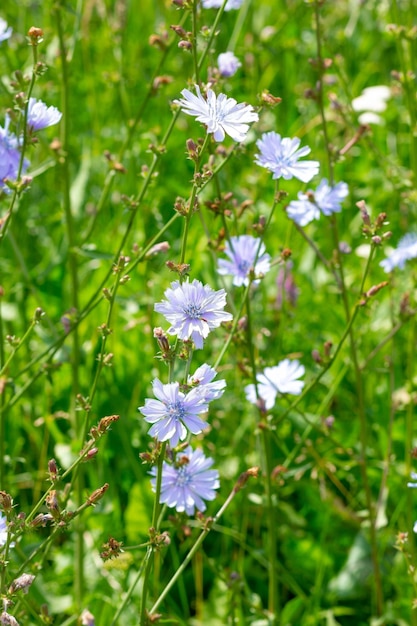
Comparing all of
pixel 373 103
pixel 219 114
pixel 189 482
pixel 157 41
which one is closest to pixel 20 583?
pixel 189 482

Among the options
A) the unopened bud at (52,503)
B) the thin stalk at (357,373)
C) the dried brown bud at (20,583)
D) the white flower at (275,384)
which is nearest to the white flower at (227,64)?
the thin stalk at (357,373)

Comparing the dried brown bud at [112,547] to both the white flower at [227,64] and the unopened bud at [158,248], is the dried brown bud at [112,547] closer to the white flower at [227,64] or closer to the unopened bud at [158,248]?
the unopened bud at [158,248]

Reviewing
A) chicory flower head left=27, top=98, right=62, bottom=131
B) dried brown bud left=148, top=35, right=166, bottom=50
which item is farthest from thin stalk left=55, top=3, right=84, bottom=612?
chicory flower head left=27, top=98, right=62, bottom=131

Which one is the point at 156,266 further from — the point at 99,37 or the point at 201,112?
the point at 201,112

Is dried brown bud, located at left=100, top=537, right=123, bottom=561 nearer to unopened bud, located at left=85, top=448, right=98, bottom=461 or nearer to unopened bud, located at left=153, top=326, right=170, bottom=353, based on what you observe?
unopened bud, located at left=85, top=448, right=98, bottom=461

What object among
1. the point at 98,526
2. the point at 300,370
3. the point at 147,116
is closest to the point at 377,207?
the point at 147,116
